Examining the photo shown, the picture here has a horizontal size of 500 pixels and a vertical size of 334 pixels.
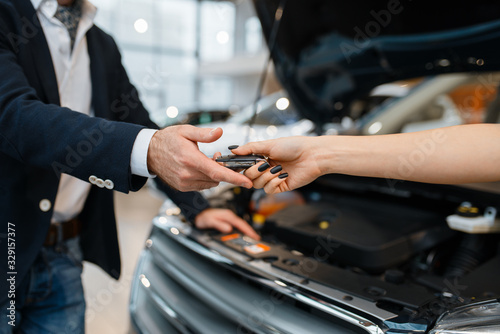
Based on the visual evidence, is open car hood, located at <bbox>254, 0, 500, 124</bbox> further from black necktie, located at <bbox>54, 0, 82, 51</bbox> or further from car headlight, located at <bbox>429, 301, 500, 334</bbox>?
car headlight, located at <bbox>429, 301, 500, 334</bbox>

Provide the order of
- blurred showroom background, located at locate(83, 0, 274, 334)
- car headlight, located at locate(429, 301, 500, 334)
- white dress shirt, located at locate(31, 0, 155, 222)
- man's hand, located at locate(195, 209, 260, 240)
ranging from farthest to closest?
blurred showroom background, located at locate(83, 0, 274, 334), man's hand, located at locate(195, 209, 260, 240), white dress shirt, located at locate(31, 0, 155, 222), car headlight, located at locate(429, 301, 500, 334)

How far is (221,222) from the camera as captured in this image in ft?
4.45

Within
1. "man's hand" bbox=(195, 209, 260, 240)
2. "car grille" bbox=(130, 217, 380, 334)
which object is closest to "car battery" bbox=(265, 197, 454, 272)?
"man's hand" bbox=(195, 209, 260, 240)

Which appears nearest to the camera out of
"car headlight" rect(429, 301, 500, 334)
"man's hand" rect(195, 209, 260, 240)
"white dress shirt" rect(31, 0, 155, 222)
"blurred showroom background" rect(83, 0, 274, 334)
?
"car headlight" rect(429, 301, 500, 334)

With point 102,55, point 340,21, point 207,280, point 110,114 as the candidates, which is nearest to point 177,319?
point 207,280

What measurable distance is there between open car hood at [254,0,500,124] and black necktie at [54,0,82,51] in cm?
85

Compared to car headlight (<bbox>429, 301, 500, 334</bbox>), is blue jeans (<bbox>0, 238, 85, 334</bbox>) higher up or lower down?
lower down

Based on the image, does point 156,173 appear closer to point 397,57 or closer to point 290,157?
point 290,157

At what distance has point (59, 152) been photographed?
A: 84cm

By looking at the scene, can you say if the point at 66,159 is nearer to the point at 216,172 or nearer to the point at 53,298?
the point at 216,172

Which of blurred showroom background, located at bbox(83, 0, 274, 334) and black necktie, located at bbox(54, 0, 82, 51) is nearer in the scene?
black necktie, located at bbox(54, 0, 82, 51)

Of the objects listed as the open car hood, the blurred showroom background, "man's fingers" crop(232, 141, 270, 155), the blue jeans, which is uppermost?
the blurred showroom background

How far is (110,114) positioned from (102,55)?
0.65ft

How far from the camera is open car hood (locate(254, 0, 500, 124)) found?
1544mm
